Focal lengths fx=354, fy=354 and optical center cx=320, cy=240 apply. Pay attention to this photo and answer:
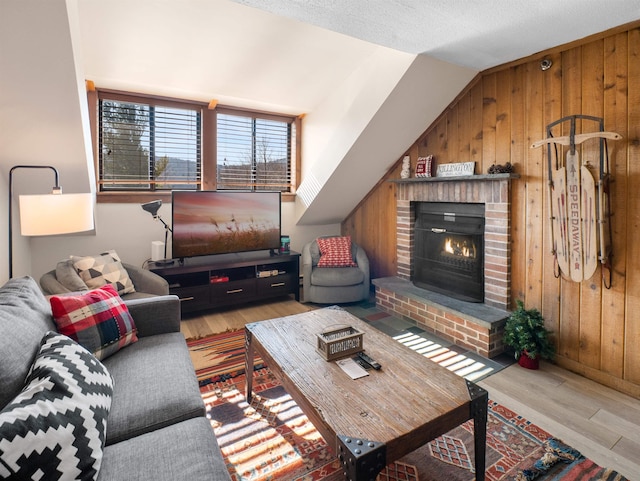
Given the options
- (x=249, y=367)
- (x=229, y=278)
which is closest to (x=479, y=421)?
(x=249, y=367)

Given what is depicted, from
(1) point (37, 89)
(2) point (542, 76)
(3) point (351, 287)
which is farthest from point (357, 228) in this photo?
(1) point (37, 89)

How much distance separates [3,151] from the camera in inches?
102

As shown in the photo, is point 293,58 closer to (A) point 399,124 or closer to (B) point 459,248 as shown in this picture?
(A) point 399,124

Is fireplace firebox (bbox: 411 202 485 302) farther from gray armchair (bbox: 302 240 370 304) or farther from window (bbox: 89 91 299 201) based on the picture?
window (bbox: 89 91 299 201)

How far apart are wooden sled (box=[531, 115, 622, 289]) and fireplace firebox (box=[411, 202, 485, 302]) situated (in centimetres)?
72

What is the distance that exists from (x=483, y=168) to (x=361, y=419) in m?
2.63

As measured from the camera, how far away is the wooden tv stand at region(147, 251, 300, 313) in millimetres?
3678

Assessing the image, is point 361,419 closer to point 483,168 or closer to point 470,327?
point 470,327

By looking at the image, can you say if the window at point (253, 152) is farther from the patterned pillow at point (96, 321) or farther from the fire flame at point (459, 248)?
the patterned pillow at point (96, 321)

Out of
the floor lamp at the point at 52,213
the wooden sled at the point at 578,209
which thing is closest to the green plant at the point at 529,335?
the wooden sled at the point at 578,209

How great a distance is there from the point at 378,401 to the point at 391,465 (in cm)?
50

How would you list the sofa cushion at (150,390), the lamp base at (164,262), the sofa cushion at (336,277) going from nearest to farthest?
the sofa cushion at (150,390) < the lamp base at (164,262) < the sofa cushion at (336,277)

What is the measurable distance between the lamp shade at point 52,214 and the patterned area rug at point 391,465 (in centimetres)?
137

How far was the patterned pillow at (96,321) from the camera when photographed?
1693mm
